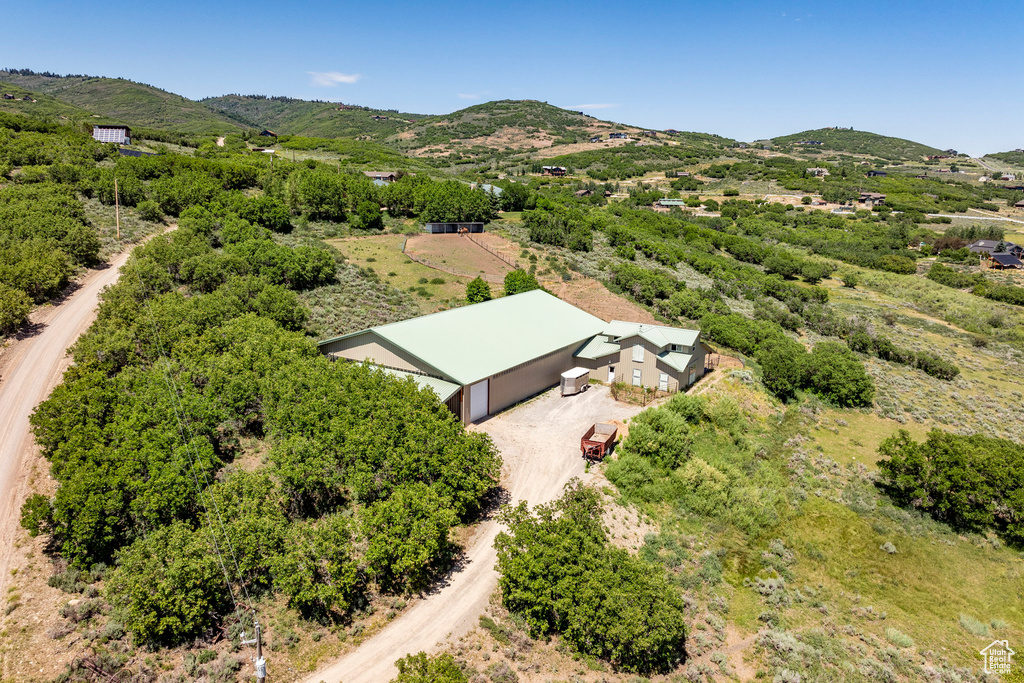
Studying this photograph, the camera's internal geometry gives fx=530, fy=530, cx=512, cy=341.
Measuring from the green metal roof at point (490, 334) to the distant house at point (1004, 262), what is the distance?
3310 inches

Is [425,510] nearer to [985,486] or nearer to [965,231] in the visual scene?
[985,486]

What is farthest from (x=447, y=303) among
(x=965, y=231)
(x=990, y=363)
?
(x=965, y=231)

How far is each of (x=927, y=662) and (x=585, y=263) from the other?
53879mm

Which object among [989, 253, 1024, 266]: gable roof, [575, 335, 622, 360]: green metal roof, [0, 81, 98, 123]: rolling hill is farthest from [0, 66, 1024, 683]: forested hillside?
[0, 81, 98, 123]: rolling hill

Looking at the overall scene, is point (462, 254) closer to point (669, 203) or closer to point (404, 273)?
point (404, 273)

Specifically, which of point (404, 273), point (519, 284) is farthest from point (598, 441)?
point (404, 273)

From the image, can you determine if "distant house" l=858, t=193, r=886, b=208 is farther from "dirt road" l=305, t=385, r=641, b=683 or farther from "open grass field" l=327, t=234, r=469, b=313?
"dirt road" l=305, t=385, r=641, b=683

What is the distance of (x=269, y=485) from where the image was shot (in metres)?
21.1

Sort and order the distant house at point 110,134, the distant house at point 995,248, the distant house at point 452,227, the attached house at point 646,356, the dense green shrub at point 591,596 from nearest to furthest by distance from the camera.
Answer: the dense green shrub at point 591,596 < the attached house at point 646,356 < the distant house at point 452,227 < the distant house at point 995,248 < the distant house at point 110,134

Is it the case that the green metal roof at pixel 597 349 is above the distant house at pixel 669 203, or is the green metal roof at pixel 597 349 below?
below

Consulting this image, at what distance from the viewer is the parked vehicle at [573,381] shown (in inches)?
1485

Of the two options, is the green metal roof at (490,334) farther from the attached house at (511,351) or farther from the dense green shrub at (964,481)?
the dense green shrub at (964,481)

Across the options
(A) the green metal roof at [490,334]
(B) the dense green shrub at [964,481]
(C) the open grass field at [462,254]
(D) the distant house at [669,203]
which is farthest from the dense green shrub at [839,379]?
(D) the distant house at [669,203]

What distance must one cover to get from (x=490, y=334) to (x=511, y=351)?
2.39m
